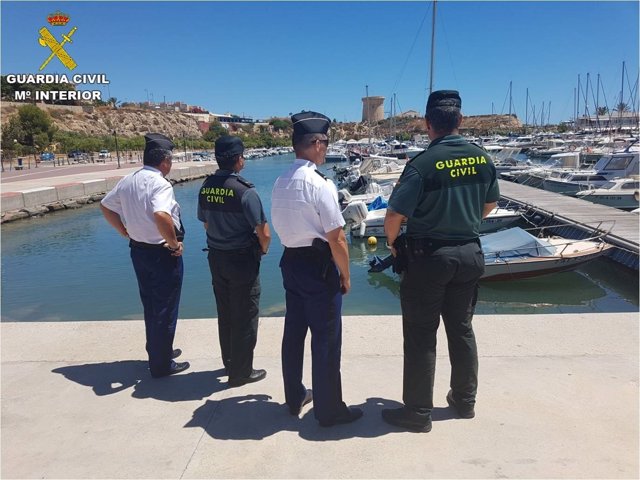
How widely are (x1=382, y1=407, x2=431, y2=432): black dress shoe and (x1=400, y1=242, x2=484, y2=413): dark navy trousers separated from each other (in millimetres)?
42

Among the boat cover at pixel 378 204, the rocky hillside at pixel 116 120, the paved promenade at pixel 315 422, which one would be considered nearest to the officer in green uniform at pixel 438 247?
the paved promenade at pixel 315 422

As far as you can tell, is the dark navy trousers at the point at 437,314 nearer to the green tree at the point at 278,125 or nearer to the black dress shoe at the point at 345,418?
the black dress shoe at the point at 345,418

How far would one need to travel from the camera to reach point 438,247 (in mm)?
2961

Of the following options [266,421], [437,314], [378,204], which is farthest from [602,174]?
[266,421]

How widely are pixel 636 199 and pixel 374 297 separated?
611 inches

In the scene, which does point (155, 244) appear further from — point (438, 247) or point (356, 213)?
point (356, 213)

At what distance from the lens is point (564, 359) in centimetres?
395

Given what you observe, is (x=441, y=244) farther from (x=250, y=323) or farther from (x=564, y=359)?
(x=564, y=359)

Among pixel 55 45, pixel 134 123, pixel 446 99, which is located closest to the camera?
pixel 446 99

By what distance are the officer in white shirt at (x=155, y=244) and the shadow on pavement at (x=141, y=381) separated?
0.43 ft

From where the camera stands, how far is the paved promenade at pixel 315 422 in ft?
8.89

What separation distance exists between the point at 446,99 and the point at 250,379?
251 cm

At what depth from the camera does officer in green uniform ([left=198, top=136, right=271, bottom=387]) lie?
11.7ft

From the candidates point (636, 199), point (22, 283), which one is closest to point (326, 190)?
point (22, 283)
